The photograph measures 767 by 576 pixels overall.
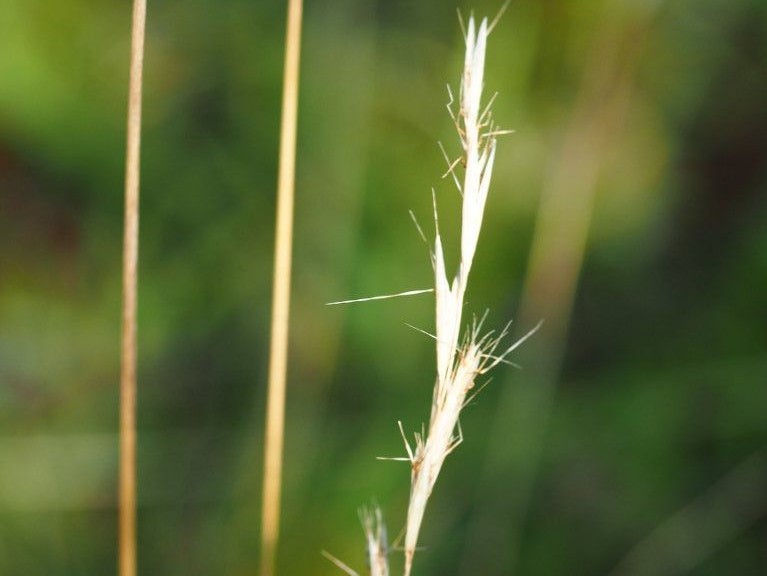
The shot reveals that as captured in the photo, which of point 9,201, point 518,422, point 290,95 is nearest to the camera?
point 290,95

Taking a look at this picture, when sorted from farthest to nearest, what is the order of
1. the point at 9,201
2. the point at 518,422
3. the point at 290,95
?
the point at 9,201 → the point at 518,422 → the point at 290,95

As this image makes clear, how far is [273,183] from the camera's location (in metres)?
1.04

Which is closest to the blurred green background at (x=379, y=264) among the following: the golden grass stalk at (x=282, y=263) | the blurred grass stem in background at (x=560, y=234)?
the blurred grass stem in background at (x=560, y=234)

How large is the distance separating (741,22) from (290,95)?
86 cm

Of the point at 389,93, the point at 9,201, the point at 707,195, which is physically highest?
the point at 389,93

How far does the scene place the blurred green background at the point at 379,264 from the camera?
0.95m

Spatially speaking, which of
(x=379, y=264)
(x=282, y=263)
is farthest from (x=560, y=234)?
(x=282, y=263)

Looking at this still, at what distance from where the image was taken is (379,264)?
100cm

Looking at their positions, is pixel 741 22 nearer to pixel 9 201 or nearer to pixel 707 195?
pixel 707 195

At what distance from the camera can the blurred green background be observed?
3.11 ft

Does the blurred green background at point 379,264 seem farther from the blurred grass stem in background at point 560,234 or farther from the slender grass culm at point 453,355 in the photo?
the slender grass culm at point 453,355

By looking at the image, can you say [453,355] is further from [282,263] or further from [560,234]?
[560,234]

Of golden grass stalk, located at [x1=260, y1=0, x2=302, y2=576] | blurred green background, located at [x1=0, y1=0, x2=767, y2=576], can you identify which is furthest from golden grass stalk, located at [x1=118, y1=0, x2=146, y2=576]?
blurred green background, located at [x1=0, y1=0, x2=767, y2=576]

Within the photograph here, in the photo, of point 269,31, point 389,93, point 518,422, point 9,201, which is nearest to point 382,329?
point 518,422
